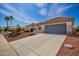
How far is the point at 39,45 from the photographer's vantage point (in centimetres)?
439

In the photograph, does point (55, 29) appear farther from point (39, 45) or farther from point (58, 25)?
point (39, 45)

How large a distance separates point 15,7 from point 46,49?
152 centimetres

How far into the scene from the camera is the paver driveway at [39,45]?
13.9ft

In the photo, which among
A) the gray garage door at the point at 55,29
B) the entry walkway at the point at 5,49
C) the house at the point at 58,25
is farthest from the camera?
the gray garage door at the point at 55,29

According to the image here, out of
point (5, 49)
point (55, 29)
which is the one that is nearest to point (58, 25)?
point (55, 29)

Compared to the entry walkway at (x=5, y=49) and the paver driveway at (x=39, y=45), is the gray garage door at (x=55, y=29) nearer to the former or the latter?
the paver driveway at (x=39, y=45)

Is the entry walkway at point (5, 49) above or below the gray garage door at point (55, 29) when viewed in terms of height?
below

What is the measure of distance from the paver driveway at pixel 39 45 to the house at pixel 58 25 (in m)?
0.18

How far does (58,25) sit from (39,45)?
88 centimetres

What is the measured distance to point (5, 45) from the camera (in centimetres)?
441

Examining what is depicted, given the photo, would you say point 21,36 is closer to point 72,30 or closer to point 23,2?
point 23,2

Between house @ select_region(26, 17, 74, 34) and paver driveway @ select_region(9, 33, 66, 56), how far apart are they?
0.18m

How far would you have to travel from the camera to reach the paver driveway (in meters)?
4.23

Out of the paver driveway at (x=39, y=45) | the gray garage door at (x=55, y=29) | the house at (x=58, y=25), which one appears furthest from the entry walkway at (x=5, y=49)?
the gray garage door at (x=55, y=29)
